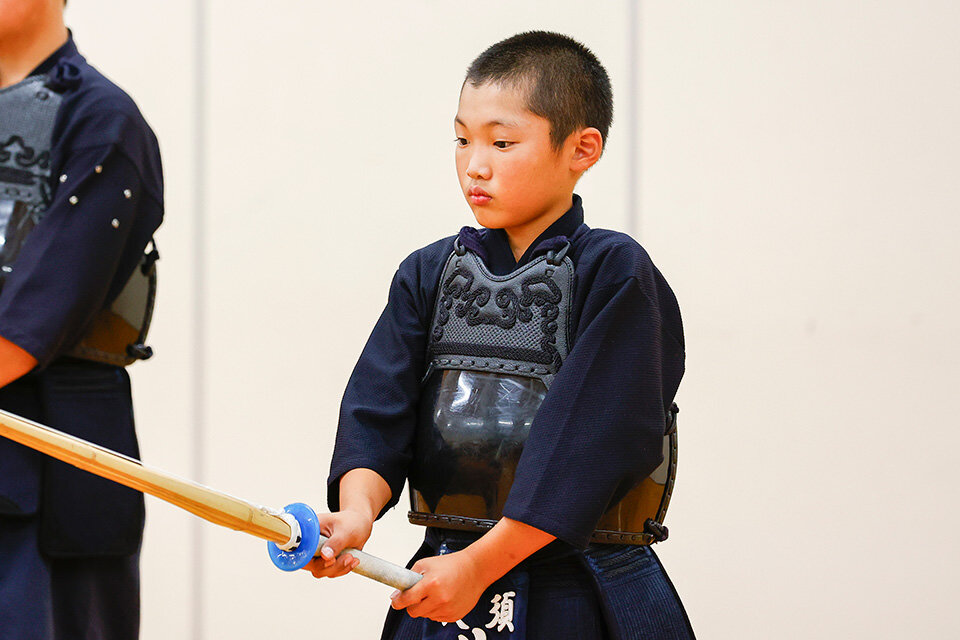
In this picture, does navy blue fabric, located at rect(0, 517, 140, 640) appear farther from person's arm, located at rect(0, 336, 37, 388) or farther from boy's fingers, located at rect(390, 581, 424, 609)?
boy's fingers, located at rect(390, 581, 424, 609)

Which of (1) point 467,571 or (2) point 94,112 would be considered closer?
(1) point 467,571

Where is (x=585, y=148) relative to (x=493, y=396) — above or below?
above

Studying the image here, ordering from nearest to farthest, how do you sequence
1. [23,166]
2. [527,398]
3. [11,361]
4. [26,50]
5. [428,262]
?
[527,398], [428,262], [11,361], [23,166], [26,50]

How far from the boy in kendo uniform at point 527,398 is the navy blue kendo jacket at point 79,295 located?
1.58 ft

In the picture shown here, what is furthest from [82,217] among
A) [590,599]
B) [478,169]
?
[590,599]

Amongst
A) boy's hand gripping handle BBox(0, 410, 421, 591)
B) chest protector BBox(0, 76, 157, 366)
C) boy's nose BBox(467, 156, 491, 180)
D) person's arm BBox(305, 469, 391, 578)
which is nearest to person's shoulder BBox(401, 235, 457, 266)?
boy's nose BBox(467, 156, 491, 180)

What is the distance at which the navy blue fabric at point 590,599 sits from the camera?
4.08 ft

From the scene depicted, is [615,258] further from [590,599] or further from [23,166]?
[23,166]

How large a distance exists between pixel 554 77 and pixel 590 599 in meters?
0.63

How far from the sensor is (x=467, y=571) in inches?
45.3

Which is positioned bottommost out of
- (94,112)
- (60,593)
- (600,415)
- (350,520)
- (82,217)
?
(60,593)

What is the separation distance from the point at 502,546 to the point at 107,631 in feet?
2.68

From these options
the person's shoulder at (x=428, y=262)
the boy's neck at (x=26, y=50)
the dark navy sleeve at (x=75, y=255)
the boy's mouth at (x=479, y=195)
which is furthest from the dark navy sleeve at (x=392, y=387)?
the boy's neck at (x=26, y=50)

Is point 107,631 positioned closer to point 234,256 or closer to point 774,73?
point 234,256
